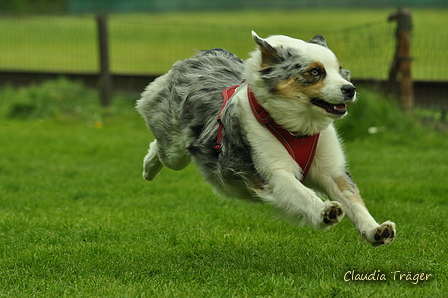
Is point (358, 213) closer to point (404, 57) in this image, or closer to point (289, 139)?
point (289, 139)

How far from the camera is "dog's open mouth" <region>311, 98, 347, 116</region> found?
4141 mm

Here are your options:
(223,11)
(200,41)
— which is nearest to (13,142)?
(200,41)

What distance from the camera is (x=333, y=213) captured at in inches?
153

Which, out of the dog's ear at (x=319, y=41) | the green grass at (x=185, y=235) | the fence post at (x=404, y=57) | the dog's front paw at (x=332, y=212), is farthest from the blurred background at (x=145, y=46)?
the dog's front paw at (x=332, y=212)

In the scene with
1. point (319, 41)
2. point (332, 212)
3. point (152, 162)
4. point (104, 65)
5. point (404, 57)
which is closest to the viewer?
point (332, 212)

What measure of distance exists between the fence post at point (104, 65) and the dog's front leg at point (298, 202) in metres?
9.68

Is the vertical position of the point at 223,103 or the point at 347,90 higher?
the point at 347,90

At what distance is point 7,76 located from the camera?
51.7 ft

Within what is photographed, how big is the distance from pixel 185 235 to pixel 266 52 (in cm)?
199

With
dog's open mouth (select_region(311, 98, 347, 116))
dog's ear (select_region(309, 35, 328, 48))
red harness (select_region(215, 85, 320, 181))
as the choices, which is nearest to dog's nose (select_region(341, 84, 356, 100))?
dog's open mouth (select_region(311, 98, 347, 116))

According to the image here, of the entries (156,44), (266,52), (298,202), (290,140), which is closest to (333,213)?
(298,202)

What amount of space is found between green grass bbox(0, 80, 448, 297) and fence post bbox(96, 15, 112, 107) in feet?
12.6

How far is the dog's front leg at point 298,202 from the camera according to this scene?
389cm

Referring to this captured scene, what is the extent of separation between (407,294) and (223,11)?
3184 centimetres
